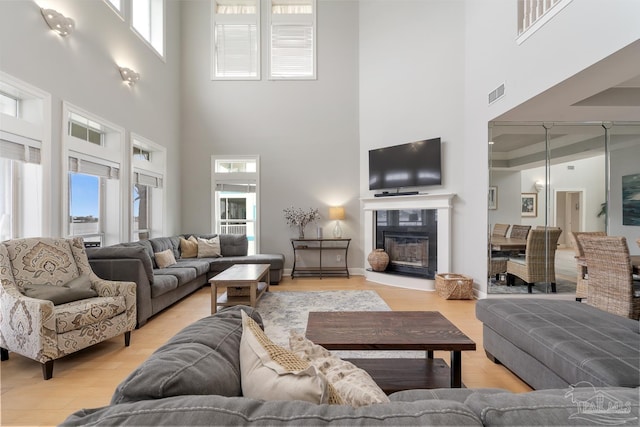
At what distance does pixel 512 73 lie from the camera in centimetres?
356

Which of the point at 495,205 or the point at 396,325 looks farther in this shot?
the point at 495,205

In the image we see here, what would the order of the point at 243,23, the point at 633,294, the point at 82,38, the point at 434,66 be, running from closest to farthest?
the point at 633,294, the point at 82,38, the point at 434,66, the point at 243,23

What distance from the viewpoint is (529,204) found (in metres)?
4.21

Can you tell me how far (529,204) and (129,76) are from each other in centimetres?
606

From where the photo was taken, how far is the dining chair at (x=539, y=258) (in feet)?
13.4

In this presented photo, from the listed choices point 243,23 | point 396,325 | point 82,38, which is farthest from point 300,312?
point 243,23

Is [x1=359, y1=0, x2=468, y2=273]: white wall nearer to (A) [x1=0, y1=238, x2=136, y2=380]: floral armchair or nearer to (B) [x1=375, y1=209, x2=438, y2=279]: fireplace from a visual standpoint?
(B) [x1=375, y1=209, x2=438, y2=279]: fireplace

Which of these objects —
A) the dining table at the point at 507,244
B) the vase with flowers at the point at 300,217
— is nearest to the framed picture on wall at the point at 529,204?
the dining table at the point at 507,244

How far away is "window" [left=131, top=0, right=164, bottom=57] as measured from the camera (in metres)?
4.91

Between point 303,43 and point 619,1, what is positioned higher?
point 303,43

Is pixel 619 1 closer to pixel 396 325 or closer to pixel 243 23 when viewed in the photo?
pixel 396 325

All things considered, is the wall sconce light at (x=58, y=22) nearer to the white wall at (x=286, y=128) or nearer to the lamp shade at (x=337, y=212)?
the white wall at (x=286, y=128)

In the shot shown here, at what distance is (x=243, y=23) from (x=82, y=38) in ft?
11.3

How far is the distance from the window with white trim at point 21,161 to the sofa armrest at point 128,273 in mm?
648
